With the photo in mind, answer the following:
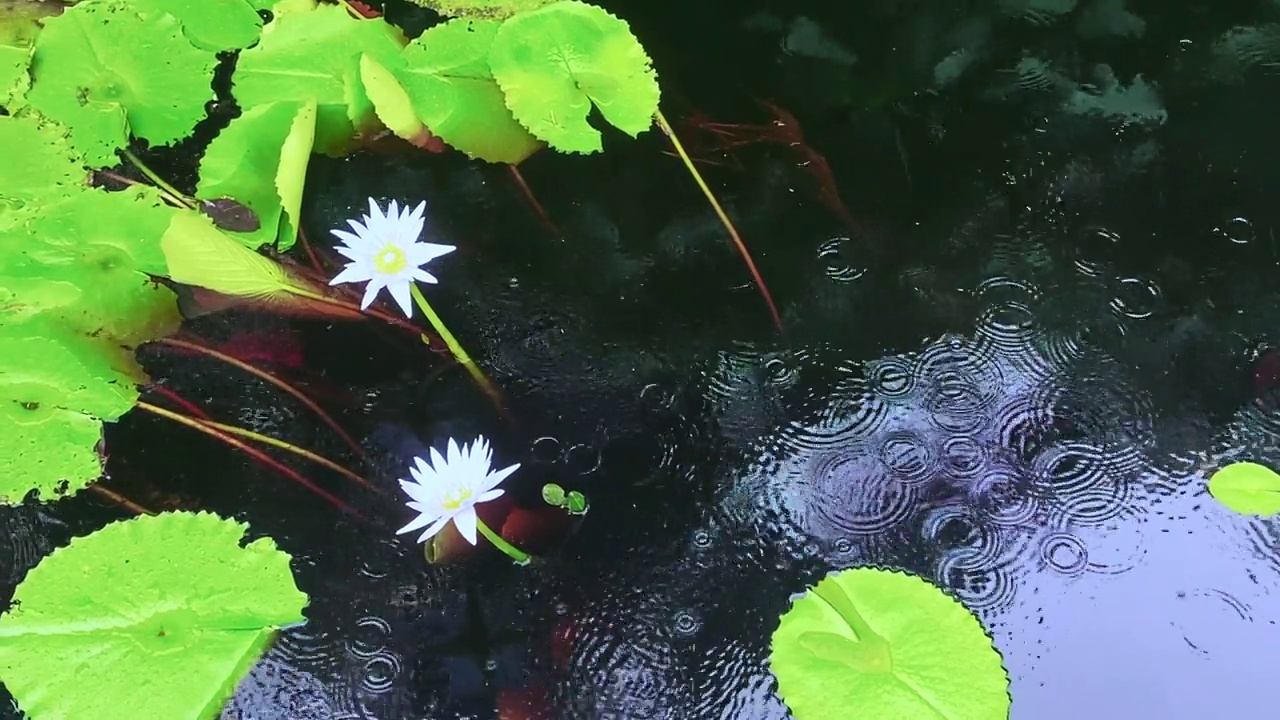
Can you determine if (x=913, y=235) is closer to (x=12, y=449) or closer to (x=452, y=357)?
(x=452, y=357)

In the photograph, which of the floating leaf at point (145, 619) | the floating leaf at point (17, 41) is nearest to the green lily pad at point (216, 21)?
the floating leaf at point (17, 41)

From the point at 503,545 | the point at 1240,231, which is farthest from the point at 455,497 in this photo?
the point at 1240,231

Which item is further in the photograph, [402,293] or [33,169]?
[33,169]

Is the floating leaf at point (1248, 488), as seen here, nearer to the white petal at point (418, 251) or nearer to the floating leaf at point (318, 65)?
the white petal at point (418, 251)

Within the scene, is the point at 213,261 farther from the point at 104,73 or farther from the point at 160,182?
the point at 104,73

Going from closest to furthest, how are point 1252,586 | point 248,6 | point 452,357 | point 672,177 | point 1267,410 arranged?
point 1252,586 < point 1267,410 < point 452,357 < point 672,177 < point 248,6

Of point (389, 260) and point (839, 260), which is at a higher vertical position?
point (389, 260)

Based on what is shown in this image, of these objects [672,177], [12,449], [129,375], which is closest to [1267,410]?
[672,177]
